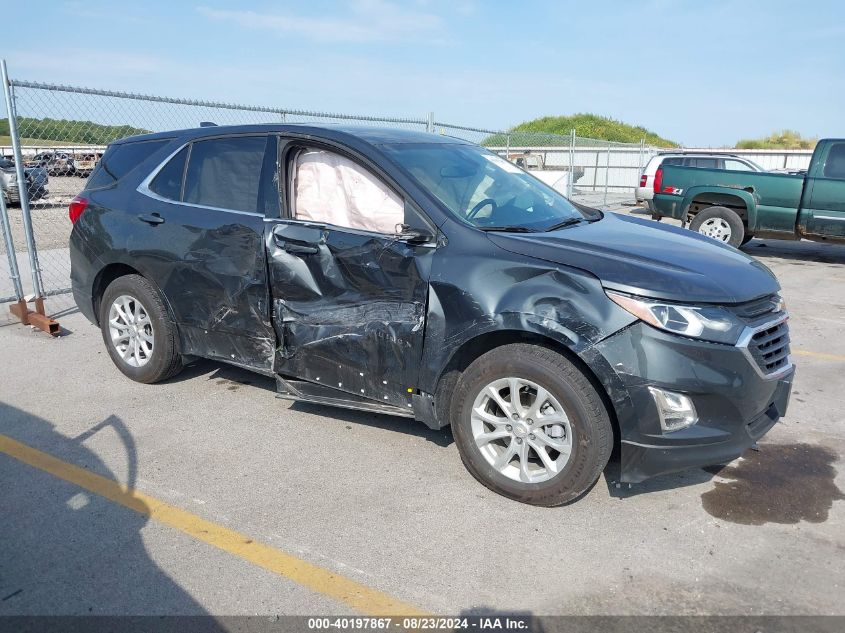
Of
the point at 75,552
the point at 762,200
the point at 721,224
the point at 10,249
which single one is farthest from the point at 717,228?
the point at 75,552

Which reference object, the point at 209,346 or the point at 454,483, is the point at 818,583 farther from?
the point at 209,346

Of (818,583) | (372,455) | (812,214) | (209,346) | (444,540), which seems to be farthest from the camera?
(812,214)

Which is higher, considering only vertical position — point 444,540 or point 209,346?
point 209,346

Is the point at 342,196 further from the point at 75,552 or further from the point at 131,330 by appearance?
the point at 75,552

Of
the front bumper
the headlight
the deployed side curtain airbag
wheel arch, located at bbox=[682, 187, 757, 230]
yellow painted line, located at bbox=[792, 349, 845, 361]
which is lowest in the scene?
yellow painted line, located at bbox=[792, 349, 845, 361]

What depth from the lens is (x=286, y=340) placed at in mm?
4207

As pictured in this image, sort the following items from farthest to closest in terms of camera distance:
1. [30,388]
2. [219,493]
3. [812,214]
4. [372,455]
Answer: [812,214], [30,388], [372,455], [219,493]

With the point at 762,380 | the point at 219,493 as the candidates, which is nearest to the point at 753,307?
the point at 762,380

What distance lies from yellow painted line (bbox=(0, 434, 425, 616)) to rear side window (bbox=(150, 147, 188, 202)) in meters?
1.89

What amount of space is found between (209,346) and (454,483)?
6.63 ft

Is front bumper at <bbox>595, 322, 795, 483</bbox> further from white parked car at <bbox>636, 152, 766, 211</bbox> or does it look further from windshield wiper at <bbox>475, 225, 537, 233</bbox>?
white parked car at <bbox>636, 152, 766, 211</bbox>

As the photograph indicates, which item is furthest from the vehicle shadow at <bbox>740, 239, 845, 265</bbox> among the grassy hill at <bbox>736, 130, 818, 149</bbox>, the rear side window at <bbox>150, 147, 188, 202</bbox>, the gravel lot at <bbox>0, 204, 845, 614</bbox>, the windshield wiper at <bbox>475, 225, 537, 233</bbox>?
the grassy hill at <bbox>736, 130, 818, 149</bbox>

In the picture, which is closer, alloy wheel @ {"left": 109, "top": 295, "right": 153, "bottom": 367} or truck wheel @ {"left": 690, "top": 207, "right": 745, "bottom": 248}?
alloy wheel @ {"left": 109, "top": 295, "right": 153, "bottom": 367}

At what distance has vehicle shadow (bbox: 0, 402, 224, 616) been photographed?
271cm
